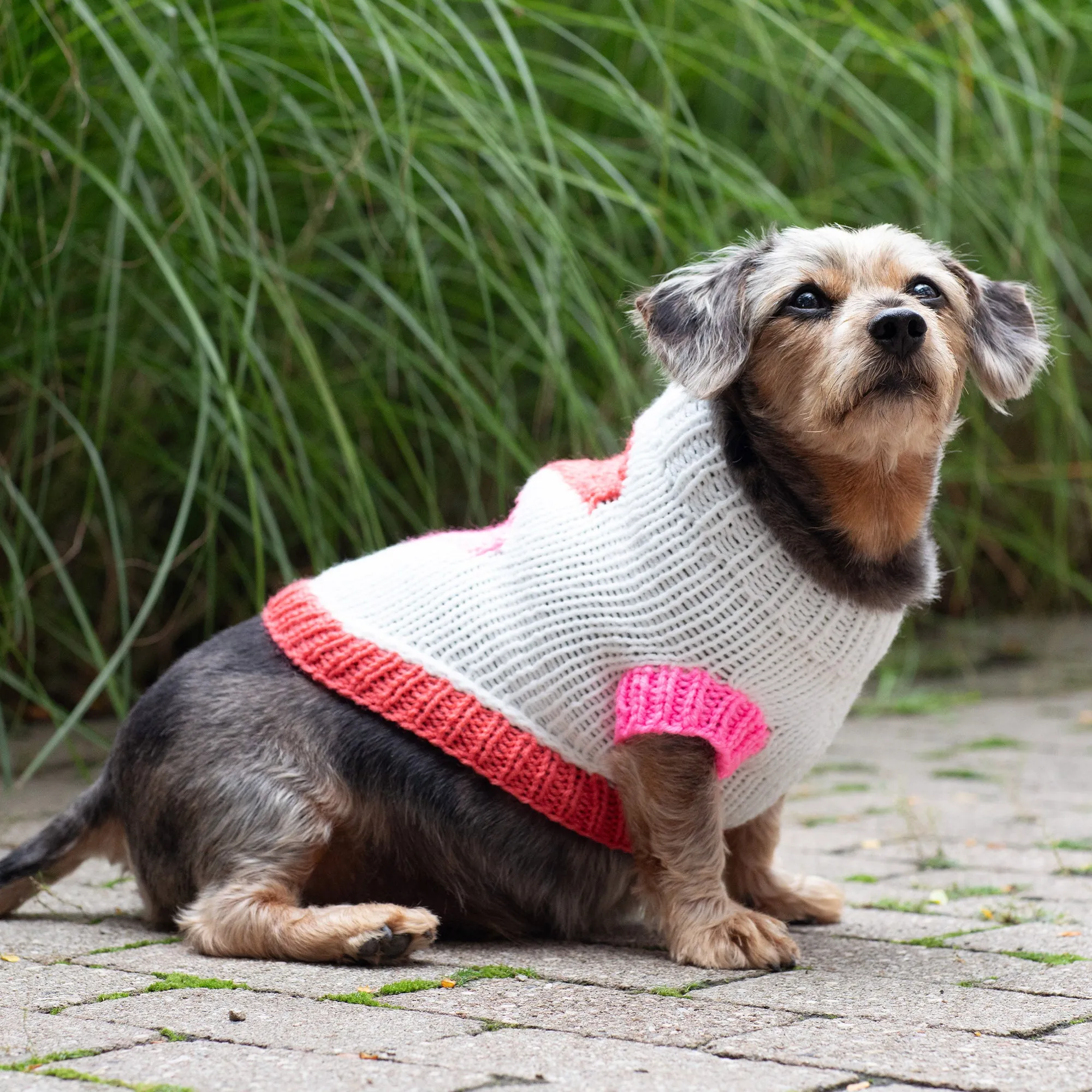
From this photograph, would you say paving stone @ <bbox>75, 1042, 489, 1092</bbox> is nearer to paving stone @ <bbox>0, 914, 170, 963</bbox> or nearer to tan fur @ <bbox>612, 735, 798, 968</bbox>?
paving stone @ <bbox>0, 914, 170, 963</bbox>

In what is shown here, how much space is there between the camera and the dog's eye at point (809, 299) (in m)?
2.85

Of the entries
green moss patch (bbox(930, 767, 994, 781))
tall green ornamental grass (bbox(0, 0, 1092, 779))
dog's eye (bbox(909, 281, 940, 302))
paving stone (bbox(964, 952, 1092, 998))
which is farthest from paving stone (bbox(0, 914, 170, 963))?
green moss patch (bbox(930, 767, 994, 781))

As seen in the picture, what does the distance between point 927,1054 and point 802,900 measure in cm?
103

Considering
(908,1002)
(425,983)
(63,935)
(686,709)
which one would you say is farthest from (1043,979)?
(63,935)

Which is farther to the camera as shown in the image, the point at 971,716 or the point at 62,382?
the point at 971,716

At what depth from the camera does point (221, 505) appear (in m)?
4.34

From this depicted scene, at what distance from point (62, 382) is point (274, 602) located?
5.55 ft

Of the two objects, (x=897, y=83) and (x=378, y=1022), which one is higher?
(x=897, y=83)

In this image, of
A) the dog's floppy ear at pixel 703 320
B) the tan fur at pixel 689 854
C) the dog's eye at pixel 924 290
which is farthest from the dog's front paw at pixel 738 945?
the dog's eye at pixel 924 290

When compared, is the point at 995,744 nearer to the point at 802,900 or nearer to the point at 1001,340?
the point at 802,900

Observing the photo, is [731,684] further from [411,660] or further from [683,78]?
[683,78]

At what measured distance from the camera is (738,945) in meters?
2.69

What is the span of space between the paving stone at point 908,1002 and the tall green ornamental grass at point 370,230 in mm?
1553

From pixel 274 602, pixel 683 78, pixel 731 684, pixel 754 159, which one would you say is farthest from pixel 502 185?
pixel 731 684
